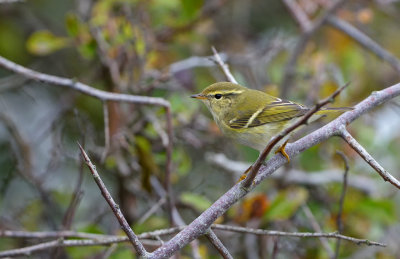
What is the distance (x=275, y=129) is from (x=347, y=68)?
76.4 inches

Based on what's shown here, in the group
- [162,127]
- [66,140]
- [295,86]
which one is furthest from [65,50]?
[295,86]

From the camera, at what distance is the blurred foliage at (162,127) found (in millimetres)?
3746

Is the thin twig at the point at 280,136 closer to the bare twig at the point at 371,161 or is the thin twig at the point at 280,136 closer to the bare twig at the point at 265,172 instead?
the bare twig at the point at 265,172

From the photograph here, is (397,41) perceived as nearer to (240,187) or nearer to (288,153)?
(288,153)

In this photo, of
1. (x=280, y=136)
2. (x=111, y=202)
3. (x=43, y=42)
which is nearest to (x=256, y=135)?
(x=280, y=136)

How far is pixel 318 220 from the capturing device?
412cm

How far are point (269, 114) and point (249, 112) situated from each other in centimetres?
18

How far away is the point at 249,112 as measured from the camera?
10.8 feet

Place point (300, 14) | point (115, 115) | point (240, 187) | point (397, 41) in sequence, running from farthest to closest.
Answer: point (397, 41) < point (300, 14) < point (115, 115) < point (240, 187)

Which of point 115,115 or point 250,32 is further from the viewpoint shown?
point 250,32

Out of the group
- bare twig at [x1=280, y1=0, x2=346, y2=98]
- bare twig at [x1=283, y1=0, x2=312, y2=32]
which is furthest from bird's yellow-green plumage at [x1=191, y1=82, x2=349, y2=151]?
bare twig at [x1=283, y1=0, x2=312, y2=32]

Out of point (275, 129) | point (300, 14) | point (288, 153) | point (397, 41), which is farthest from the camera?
point (397, 41)

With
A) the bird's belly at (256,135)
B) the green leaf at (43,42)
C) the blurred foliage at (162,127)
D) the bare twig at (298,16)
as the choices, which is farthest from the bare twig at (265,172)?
the green leaf at (43,42)

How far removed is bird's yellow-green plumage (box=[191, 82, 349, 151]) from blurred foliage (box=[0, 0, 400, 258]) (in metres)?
0.38
